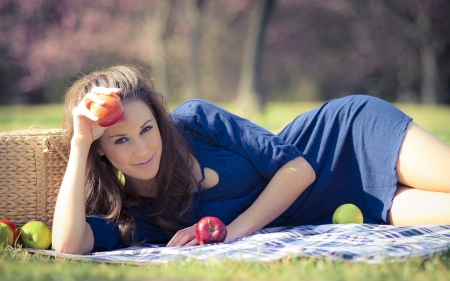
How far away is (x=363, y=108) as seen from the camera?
381 centimetres

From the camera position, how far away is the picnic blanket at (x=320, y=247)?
8.89ft

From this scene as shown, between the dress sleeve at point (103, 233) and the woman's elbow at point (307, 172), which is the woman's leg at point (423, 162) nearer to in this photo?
the woman's elbow at point (307, 172)

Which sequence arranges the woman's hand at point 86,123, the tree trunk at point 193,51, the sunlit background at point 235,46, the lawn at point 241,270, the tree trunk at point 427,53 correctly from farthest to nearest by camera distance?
the sunlit background at point 235,46
the tree trunk at point 427,53
the tree trunk at point 193,51
the woman's hand at point 86,123
the lawn at point 241,270

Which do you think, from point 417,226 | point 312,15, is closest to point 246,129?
point 417,226

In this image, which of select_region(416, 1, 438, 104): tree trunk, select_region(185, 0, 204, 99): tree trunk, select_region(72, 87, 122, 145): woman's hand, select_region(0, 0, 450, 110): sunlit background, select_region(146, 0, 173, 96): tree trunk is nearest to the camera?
select_region(72, 87, 122, 145): woman's hand

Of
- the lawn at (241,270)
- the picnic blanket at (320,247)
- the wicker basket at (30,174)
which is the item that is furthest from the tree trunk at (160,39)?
Result: the lawn at (241,270)

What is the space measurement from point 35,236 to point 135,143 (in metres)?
0.93

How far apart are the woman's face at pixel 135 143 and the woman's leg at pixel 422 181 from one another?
155 centimetres

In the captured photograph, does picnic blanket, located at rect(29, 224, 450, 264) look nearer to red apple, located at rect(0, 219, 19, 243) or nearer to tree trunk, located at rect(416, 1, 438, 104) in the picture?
red apple, located at rect(0, 219, 19, 243)

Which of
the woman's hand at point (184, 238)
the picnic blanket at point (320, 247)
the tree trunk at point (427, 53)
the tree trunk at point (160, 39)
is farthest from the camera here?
the tree trunk at point (160, 39)

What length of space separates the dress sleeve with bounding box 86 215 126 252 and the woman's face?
37 cm

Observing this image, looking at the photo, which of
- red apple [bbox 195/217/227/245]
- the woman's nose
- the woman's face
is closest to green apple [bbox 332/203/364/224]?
red apple [bbox 195/217/227/245]

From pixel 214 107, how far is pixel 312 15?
17674 millimetres

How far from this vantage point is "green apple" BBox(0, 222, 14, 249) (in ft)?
11.0
